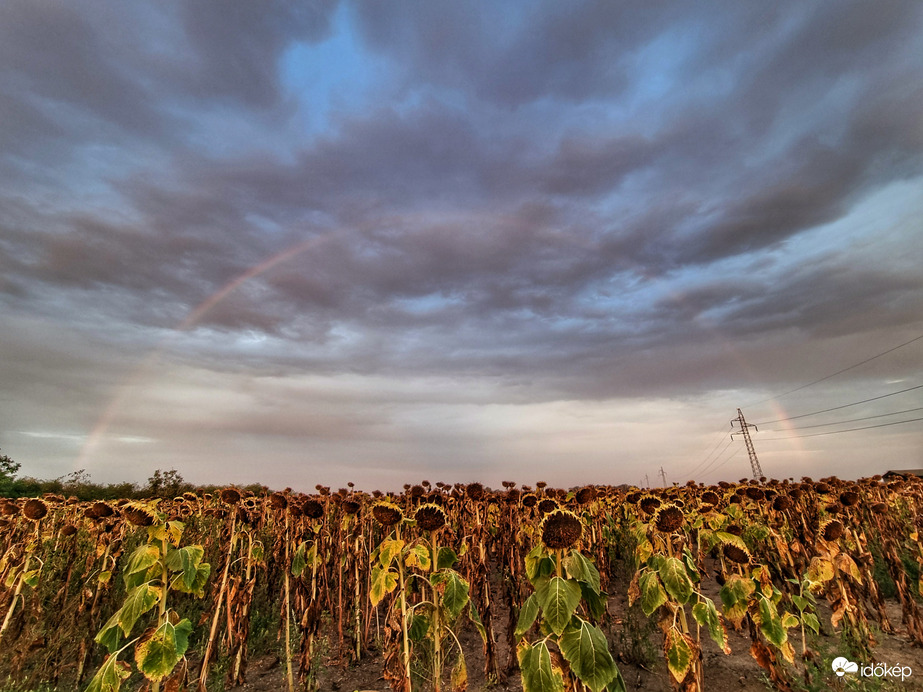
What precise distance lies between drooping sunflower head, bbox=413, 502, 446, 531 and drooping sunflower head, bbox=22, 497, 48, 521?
6.71 meters

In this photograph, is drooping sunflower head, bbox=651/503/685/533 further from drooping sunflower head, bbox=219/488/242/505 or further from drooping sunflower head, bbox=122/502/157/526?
drooping sunflower head, bbox=122/502/157/526

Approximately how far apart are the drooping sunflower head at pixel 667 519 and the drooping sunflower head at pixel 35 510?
8824 mm

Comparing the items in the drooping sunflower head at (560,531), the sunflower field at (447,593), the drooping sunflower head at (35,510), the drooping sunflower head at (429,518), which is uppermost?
the drooping sunflower head at (35,510)

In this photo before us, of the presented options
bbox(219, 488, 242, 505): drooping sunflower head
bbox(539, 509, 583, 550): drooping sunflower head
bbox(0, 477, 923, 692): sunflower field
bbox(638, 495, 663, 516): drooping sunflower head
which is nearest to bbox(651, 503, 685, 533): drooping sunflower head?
bbox(0, 477, 923, 692): sunflower field

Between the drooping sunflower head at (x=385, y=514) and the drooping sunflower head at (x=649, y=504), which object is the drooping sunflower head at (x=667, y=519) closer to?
the drooping sunflower head at (x=649, y=504)

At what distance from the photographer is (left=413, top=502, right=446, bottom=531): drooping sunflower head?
421cm

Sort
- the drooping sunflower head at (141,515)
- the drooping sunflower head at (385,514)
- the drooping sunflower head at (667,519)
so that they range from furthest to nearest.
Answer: the drooping sunflower head at (141,515) → the drooping sunflower head at (667,519) → the drooping sunflower head at (385,514)

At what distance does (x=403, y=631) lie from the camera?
3961mm

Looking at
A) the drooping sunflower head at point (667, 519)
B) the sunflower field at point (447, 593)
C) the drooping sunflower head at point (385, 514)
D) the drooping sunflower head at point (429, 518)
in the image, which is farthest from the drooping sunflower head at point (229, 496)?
the drooping sunflower head at point (667, 519)

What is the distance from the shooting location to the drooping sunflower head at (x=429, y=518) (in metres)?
4.21

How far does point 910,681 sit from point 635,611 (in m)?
3.87

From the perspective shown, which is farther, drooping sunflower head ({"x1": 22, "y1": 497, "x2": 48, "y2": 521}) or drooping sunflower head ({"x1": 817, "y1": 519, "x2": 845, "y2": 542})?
drooping sunflower head ({"x1": 22, "y1": 497, "x2": 48, "y2": 521})

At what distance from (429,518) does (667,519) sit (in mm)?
2540

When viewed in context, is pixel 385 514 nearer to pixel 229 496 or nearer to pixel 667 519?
pixel 229 496
